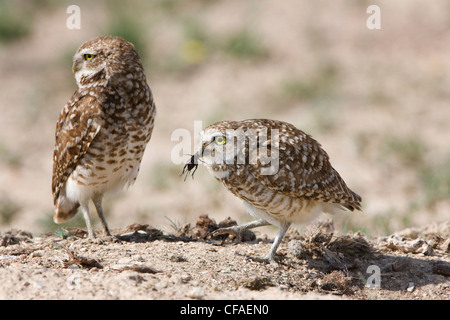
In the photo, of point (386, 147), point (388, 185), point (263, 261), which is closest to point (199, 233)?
point (263, 261)

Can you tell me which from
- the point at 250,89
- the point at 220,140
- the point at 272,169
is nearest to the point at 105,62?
the point at 220,140

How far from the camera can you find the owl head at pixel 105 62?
5.43 meters

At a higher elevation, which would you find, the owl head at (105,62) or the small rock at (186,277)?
the owl head at (105,62)

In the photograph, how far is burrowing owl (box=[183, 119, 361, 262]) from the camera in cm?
486

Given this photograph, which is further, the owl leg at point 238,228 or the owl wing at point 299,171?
the owl leg at point 238,228

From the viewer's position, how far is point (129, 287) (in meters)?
4.28

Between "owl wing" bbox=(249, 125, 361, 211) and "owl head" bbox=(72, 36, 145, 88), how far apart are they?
4.64ft

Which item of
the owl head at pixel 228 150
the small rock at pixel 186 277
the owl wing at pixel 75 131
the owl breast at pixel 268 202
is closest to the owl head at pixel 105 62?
the owl wing at pixel 75 131

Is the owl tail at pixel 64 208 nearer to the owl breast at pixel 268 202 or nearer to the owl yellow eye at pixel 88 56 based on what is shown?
the owl yellow eye at pixel 88 56

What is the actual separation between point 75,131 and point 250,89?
611cm

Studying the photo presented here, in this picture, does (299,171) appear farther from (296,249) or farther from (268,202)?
(296,249)

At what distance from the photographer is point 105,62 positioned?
5.45 metres

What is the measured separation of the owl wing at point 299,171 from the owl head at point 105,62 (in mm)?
1415

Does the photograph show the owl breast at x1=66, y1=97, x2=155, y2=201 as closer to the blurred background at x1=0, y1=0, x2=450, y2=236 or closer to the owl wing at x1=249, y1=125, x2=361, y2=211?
the owl wing at x1=249, y1=125, x2=361, y2=211
